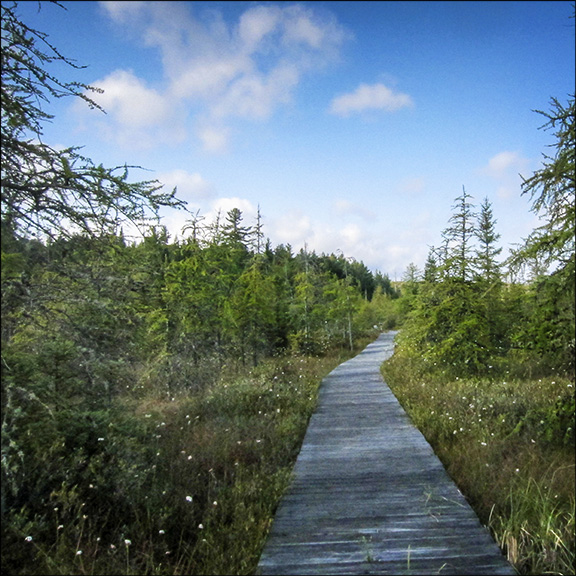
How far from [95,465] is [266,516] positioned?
2.32 metres

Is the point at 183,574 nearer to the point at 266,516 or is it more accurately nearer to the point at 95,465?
the point at 266,516

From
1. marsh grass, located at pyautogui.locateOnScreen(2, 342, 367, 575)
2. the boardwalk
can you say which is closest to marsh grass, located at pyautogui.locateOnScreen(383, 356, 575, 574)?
the boardwalk

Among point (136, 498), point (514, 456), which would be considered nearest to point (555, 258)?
point (514, 456)

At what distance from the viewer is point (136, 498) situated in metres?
4.91

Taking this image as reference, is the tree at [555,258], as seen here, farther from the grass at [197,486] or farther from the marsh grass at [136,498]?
the marsh grass at [136,498]

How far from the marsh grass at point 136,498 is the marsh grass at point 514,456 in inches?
108

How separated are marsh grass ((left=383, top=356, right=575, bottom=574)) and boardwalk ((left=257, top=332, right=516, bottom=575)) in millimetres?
311

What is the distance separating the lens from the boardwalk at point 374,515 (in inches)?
157

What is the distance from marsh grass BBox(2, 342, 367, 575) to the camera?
13.1 ft

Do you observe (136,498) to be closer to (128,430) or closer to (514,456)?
(128,430)

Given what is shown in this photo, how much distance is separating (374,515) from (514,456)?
9.78 ft

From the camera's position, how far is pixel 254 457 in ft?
21.9

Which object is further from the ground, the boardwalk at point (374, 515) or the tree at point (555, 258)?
the tree at point (555, 258)

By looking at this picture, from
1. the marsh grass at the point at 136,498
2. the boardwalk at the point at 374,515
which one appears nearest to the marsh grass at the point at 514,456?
the boardwalk at the point at 374,515
